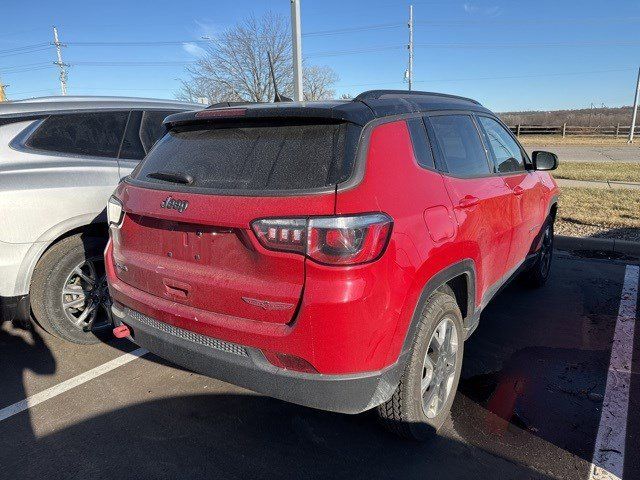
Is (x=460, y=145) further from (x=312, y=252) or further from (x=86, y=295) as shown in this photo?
(x=86, y=295)

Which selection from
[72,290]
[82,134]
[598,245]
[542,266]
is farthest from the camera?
[598,245]

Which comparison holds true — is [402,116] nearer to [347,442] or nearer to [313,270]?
[313,270]

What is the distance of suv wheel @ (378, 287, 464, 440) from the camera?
240 centimetres

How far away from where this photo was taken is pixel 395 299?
211 centimetres

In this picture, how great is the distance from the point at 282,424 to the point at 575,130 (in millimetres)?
42791

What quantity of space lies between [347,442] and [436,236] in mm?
1265

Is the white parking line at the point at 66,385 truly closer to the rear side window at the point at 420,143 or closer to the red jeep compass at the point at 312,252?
the red jeep compass at the point at 312,252

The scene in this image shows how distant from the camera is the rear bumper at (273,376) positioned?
2080 mm

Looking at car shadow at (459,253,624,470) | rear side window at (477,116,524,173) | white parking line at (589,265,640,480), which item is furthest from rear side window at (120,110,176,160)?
white parking line at (589,265,640,480)

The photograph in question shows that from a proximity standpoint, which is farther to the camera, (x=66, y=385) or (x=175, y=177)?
(x=66, y=385)

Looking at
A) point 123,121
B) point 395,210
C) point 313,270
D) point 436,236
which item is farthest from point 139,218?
point 123,121

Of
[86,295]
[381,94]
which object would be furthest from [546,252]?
[86,295]

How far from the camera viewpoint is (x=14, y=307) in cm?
332

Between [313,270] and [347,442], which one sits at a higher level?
[313,270]
